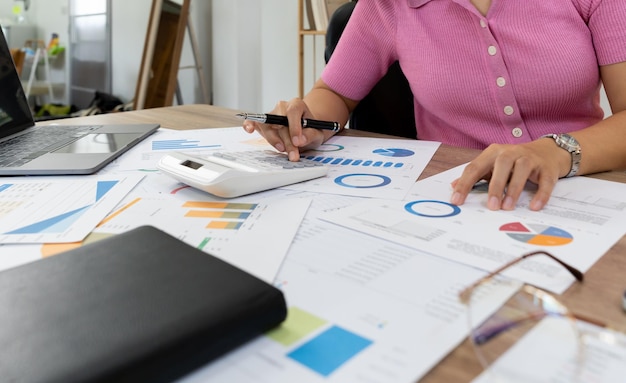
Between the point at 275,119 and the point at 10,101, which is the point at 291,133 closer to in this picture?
the point at 275,119

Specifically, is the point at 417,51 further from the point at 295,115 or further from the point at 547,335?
the point at 547,335

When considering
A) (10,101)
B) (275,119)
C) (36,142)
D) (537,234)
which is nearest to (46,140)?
(36,142)

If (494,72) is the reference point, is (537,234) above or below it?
below

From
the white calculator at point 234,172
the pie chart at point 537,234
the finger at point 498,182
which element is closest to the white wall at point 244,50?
the white calculator at point 234,172

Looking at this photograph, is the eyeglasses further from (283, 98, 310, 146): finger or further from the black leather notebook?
(283, 98, 310, 146): finger

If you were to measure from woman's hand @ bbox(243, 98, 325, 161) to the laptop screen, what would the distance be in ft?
1.54

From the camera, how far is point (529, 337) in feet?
1.12

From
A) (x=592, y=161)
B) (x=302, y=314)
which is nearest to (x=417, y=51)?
(x=592, y=161)

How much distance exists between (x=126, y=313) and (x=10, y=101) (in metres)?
0.89

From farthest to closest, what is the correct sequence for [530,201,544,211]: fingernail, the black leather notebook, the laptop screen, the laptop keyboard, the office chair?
the office chair
the laptop screen
the laptop keyboard
[530,201,544,211]: fingernail
the black leather notebook

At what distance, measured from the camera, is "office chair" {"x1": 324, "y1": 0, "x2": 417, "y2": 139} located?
1.23 m

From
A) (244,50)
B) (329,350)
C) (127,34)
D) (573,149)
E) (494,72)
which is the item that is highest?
(127,34)

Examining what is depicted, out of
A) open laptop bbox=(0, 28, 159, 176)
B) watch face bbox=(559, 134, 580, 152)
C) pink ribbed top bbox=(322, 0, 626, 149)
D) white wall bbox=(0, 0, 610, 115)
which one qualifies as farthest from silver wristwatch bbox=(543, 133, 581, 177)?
white wall bbox=(0, 0, 610, 115)

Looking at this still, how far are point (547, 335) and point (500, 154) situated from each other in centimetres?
35
